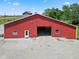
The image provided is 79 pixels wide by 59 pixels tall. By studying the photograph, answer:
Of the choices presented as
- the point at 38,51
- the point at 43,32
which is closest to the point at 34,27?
the point at 43,32

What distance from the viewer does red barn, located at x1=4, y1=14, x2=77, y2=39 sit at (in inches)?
1460

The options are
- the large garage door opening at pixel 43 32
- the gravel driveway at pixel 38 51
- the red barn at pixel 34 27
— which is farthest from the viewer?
the large garage door opening at pixel 43 32

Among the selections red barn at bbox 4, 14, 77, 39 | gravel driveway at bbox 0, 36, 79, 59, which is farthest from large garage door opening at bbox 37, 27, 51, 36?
gravel driveway at bbox 0, 36, 79, 59

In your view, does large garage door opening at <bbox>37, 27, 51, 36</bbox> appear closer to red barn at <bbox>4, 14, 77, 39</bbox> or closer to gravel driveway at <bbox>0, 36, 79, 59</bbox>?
red barn at <bbox>4, 14, 77, 39</bbox>

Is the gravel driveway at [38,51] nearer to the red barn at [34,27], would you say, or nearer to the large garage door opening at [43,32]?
the red barn at [34,27]

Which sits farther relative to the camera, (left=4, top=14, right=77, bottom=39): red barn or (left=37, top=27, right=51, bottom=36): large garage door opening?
(left=37, top=27, right=51, bottom=36): large garage door opening

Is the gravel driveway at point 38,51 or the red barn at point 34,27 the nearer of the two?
the gravel driveway at point 38,51

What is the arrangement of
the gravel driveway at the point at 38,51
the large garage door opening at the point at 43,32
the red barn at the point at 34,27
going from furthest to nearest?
the large garage door opening at the point at 43,32 → the red barn at the point at 34,27 → the gravel driveway at the point at 38,51

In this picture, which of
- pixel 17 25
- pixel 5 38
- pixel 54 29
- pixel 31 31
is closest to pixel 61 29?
pixel 54 29

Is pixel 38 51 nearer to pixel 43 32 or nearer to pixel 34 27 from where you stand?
pixel 34 27

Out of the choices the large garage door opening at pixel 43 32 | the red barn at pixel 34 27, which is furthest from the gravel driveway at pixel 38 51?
the large garage door opening at pixel 43 32

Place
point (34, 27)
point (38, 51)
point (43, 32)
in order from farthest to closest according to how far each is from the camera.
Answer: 1. point (43, 32)
2. point (34, 27)
3. point (38, 51)

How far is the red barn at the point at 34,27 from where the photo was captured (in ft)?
122

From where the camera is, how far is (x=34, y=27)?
1481 inches
